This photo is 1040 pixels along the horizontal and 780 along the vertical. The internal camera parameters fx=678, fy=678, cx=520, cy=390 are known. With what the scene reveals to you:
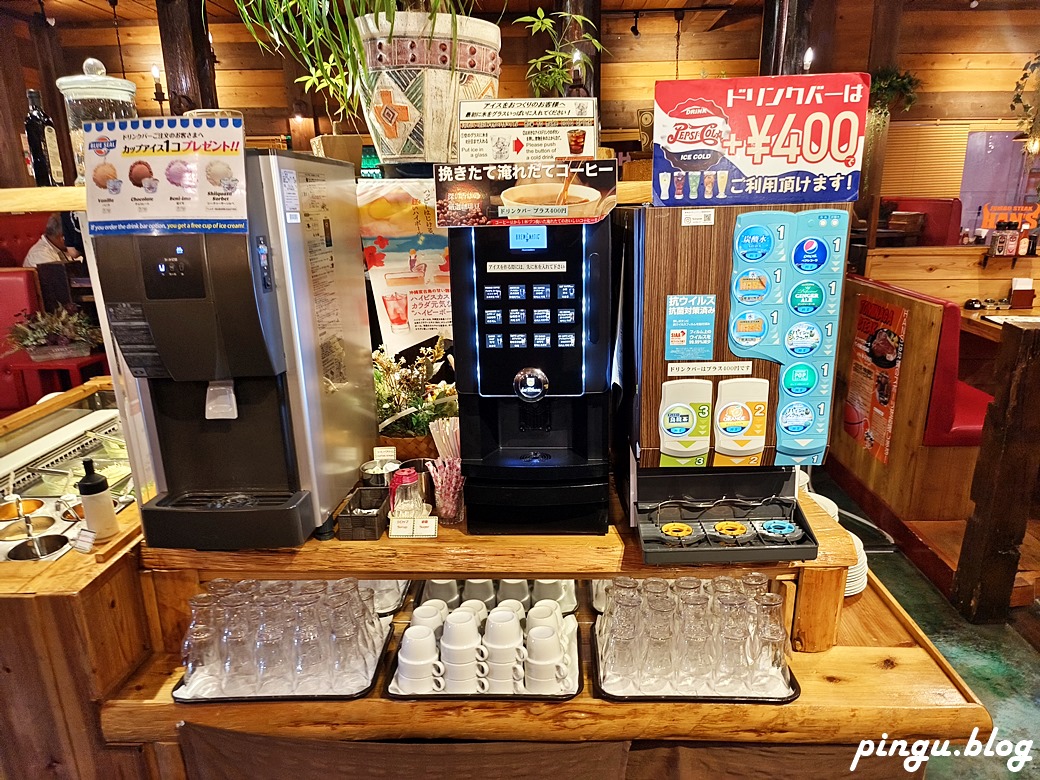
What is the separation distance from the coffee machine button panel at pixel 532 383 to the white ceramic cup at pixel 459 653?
1.87 feet

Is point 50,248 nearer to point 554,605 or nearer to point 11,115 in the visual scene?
point 11,115

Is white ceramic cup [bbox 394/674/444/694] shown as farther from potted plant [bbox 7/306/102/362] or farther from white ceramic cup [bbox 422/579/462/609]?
potted plant [bbox 7/306/102/362]

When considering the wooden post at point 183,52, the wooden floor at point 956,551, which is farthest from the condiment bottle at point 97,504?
the wooden post at point 183,52

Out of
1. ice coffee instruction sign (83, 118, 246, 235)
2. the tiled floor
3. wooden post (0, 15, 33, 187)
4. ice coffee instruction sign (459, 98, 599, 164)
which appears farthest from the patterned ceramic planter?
wooden post (0, 15, 33, 187)

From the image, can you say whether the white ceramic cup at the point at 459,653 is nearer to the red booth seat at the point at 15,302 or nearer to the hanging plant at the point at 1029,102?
the red booth seat at the point at 15,302

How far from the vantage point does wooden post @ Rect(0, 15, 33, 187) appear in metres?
5.29

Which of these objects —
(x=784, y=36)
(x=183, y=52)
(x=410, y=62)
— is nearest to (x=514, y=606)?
(x=410, y=62)

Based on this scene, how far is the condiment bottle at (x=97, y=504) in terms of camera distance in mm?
→ 1428

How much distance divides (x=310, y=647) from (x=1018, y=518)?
8.87 feet

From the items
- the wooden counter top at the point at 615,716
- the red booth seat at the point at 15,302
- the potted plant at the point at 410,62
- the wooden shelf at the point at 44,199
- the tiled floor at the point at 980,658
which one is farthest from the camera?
the red booth seat at the point at 15,302

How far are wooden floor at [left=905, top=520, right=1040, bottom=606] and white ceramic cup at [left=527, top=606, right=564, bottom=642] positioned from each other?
7.67ft

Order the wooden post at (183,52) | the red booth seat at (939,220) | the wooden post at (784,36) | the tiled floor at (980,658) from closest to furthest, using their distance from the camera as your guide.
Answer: the tiled floor at (980,658)
the wooden post at (784,36)
the wooden post at (183,52)
the red booth seat at (939,220)

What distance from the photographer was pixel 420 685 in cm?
146

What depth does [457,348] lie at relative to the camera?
1349 mm
